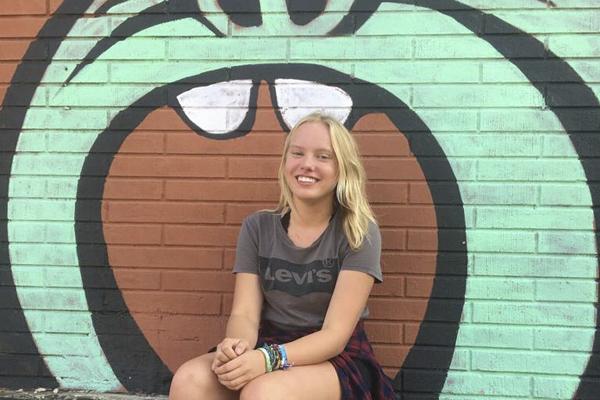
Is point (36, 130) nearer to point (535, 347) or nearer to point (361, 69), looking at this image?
point (361, 69)

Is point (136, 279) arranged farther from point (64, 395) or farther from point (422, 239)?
point (422, 239)

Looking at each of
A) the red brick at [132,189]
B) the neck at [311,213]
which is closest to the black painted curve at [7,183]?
the red brick at [132,189]

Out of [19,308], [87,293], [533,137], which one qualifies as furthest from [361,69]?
[19,308]

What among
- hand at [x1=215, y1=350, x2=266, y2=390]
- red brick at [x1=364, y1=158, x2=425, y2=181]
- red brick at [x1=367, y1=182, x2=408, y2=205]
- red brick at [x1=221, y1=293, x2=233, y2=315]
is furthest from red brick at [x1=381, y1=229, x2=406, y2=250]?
hand at [x1=215, y1=350, x2=266, y2=390]

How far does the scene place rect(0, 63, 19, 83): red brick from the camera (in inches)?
128

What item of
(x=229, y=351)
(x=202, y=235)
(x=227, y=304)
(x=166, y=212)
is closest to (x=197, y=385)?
(x=229, y=351)

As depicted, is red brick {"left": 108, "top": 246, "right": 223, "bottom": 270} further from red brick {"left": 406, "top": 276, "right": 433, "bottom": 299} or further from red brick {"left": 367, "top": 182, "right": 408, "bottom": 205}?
red brick {"left": 406, "top": 276, "right": 433, "bottom": 299}

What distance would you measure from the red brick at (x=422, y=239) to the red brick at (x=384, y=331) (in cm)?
38

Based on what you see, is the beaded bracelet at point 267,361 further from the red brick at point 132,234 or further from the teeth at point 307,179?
the red brick at point 132,234

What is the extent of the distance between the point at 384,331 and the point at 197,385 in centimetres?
111

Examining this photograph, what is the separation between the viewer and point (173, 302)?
323 cm

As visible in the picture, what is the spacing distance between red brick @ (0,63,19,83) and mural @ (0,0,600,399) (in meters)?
0.05

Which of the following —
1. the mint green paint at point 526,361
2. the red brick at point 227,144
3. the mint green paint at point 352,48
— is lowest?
the mint green paint at point 526,361

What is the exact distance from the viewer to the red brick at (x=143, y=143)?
3209 millimetres
